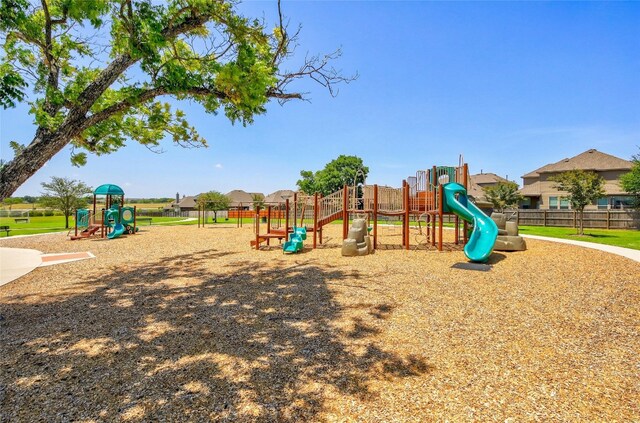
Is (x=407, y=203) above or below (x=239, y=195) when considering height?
below

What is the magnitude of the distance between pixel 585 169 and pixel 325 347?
125ft

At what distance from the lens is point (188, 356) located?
4.00 meters

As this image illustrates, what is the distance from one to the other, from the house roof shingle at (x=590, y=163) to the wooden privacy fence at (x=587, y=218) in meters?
8.07

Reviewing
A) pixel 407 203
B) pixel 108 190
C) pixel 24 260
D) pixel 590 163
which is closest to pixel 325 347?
pixel 407 203

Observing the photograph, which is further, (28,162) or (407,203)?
(407,203)

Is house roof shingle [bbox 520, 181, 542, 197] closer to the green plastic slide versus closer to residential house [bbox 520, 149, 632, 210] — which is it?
residential house [bbox 520, 149, 632, 210]

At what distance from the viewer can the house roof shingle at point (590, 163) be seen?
30609 mm

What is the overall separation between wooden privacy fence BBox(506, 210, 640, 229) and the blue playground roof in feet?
88.9

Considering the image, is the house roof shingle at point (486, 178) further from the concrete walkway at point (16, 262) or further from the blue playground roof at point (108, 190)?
the concrete walkway at point (16, 262)

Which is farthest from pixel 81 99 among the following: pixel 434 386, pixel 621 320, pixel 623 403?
pixel 621 320

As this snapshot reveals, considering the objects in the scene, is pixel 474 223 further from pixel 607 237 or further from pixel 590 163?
pixel 590 163

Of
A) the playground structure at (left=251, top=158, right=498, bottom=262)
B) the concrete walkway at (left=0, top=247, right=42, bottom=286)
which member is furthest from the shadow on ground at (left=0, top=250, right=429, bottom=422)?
the playground structure at (left=251, top=158, right=498, bottom=262)

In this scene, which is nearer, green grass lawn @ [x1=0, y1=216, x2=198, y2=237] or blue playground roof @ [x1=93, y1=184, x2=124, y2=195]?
blue playground roof @ [x1=93, y1=184, x2=124, y2=195]

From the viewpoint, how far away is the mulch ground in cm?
302
